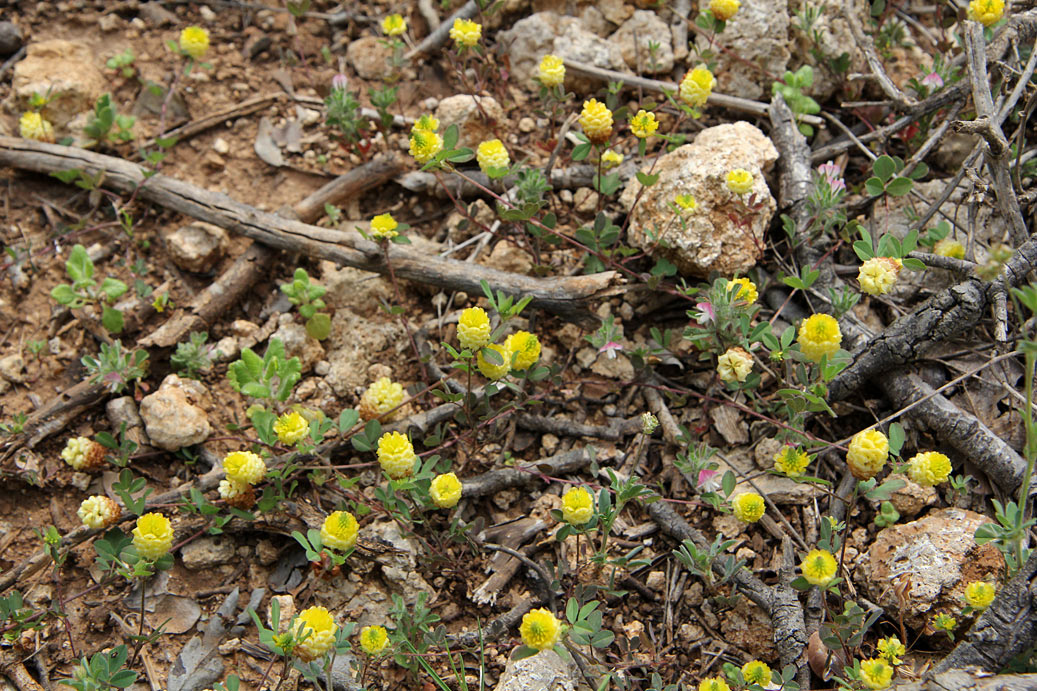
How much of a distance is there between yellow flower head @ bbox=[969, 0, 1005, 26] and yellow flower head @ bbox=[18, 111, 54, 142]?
3.95 metres

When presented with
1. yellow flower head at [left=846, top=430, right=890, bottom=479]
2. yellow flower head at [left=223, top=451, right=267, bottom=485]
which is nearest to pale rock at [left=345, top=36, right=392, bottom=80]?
yellow flower head at [left=223, top=451, right=267, bottom=485]

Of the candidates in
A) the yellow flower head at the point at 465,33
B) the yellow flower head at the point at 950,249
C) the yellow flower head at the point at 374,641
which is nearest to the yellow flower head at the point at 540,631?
the yellow flower head at the point at 374,641

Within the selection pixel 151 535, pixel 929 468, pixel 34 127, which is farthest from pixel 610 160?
pixel 34 127

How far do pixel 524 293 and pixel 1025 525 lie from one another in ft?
5.88

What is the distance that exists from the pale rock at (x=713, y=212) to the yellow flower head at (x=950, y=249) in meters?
0.62

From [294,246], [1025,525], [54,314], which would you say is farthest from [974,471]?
[54,314]

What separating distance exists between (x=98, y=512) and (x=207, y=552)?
1.29ft

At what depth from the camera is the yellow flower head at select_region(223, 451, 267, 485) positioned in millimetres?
2518

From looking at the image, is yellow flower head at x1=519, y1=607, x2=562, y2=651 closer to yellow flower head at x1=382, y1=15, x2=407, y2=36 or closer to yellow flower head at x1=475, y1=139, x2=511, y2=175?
yellow flower head at x1=475, y1=139, x2=511, y2=175

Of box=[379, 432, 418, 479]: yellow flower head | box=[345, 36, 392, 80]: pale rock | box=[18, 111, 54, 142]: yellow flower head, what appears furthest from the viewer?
box=[345, 36, 392, 80]: pale rock

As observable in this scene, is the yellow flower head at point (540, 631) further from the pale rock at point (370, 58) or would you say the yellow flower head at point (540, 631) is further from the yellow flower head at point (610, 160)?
the pale rock at point (370, 58)

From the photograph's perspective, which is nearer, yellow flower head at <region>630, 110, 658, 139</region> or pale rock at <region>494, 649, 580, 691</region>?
pale rock at <region>494, 649, 580, 691</region>

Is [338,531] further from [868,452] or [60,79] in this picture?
[60,79]

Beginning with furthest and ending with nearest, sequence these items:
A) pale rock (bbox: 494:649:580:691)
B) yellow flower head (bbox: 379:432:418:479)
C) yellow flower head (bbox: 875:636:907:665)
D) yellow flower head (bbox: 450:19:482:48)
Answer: yellow flower head (bbox: 450:19:482:48) < yellow flower head (bbox: 379:432:418:479) < pale rock (bbox: 494:649:580:691) < yellow flower head (bbox: 875:636:907:665)
